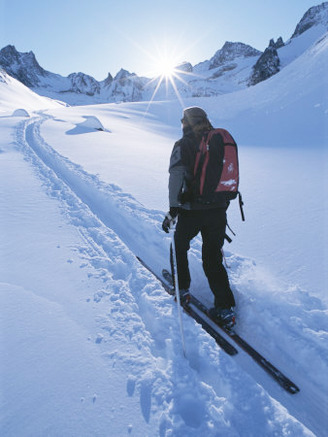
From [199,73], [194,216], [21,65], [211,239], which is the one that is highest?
[199,73]

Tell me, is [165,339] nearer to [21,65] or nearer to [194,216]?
[194,216]

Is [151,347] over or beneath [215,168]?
beneath

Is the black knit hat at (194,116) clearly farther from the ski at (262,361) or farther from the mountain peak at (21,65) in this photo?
the mountain peak at (21,65)

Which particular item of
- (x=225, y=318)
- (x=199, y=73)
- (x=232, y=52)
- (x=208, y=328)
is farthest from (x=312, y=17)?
(x=208, y=328)

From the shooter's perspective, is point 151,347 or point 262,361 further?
point 262,361

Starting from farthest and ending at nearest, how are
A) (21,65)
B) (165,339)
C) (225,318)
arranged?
1. (21,65)
2. (225,318)
3. (165,339)

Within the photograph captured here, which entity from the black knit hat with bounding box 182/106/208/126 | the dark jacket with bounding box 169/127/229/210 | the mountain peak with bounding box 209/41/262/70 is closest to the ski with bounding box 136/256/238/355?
the dark jacket with bounding box 169/127/229/210

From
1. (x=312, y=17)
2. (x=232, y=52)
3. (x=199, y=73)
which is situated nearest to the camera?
(x=312, y=17)

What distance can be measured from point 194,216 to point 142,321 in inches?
48.8

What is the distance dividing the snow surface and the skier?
1.13 ft

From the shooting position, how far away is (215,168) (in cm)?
249

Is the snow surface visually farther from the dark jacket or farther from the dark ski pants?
the dark jacket

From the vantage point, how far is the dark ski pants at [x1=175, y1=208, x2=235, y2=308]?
9.16 feet

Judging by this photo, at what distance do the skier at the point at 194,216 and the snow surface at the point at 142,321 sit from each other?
13.6 inches
